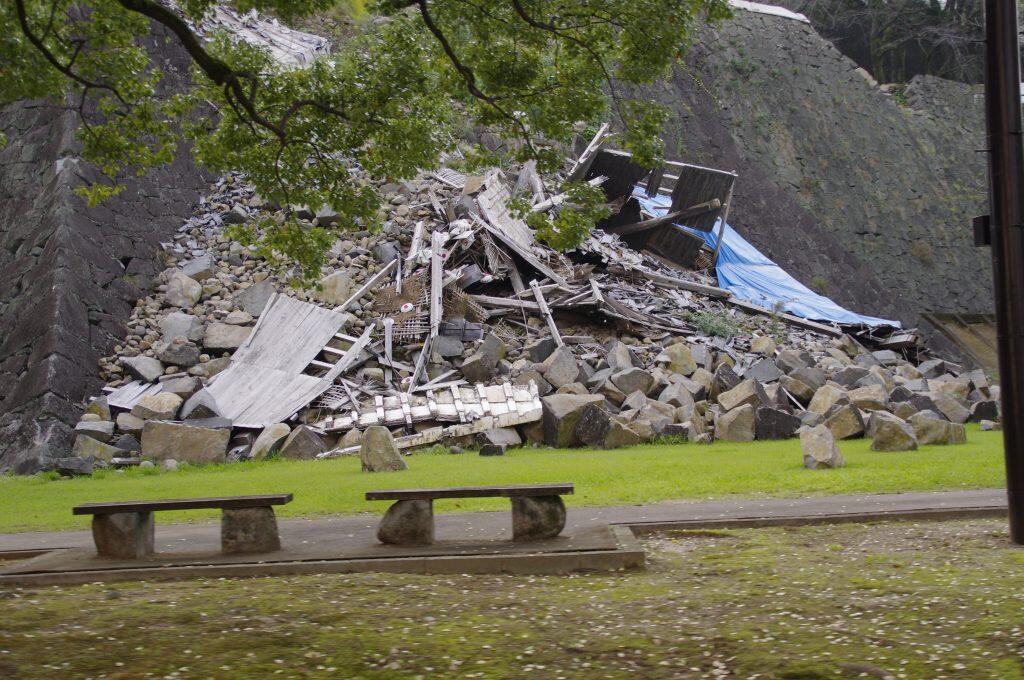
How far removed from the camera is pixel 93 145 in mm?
10562

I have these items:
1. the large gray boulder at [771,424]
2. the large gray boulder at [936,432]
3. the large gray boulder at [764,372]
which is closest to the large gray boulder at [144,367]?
the large gray boulder at [771,424]

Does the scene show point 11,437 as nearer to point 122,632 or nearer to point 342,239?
point 342,239

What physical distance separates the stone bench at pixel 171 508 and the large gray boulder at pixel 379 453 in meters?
6.19

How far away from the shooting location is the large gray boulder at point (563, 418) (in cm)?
1620

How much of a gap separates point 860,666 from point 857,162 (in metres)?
37.3

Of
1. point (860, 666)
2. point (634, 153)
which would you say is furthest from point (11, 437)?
point (860, 666)

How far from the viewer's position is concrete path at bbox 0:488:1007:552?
327 inches

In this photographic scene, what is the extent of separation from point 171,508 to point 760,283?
2209cm

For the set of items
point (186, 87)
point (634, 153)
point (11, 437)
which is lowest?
point (11, 437)

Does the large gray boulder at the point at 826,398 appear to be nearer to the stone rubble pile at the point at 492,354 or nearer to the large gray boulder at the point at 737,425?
the stone rubble pile at the point at 492,354

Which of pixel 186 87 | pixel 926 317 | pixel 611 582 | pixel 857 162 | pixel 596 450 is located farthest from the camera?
pixel 857 162

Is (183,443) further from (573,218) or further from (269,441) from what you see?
(573,218)

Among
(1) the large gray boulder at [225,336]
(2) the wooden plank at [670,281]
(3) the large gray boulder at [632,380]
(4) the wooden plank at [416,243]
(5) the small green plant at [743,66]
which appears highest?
(5) the small green plant at [743,66]

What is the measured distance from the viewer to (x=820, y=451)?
1223 centimetres
